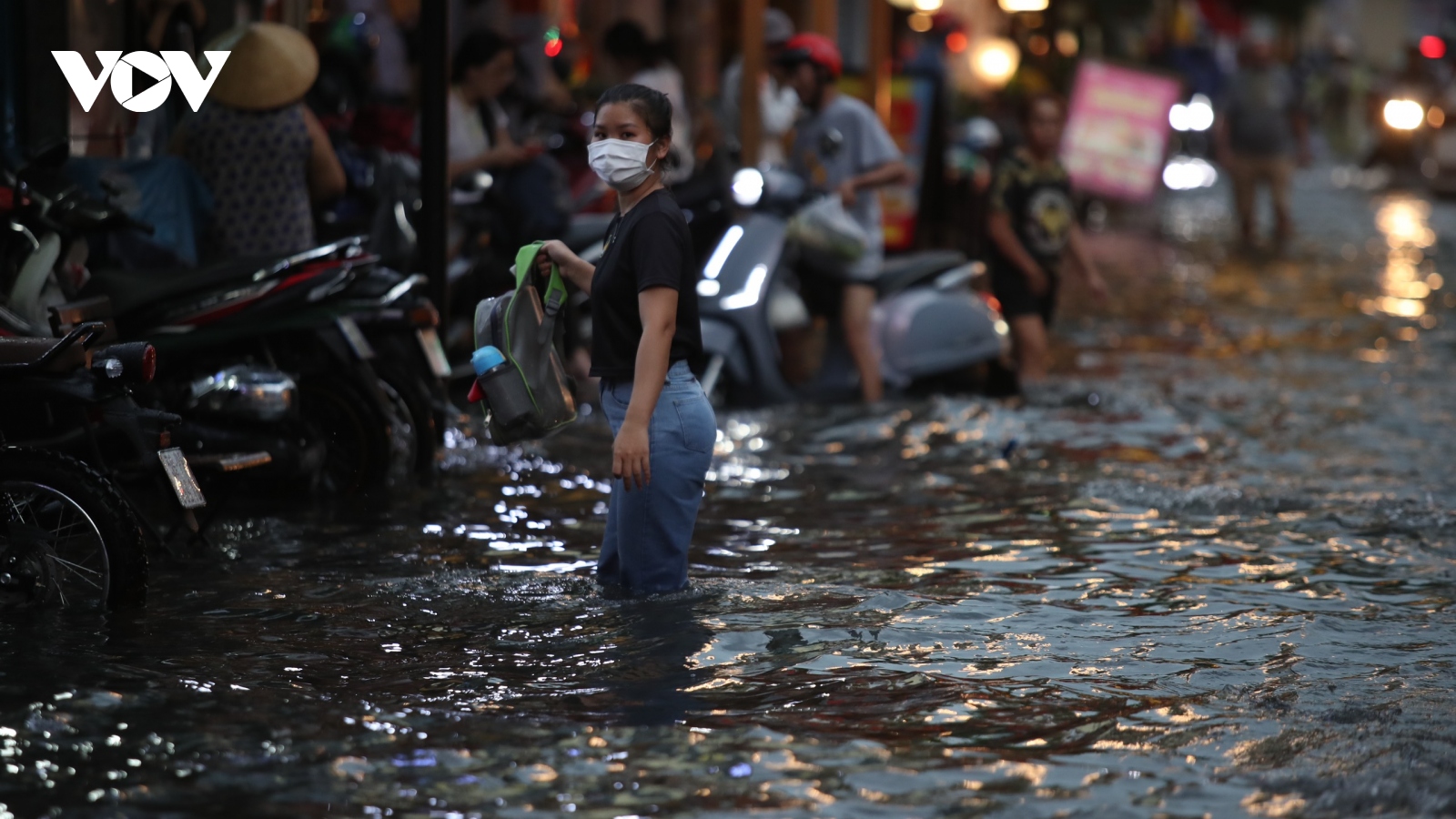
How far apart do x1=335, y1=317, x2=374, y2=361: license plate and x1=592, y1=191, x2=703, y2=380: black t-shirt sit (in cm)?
220

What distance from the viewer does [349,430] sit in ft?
27.0

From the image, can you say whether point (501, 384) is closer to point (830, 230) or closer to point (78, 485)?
point (78, 485)

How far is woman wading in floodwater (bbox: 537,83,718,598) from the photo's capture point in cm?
571

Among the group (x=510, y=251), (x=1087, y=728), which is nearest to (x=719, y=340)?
(x=510, y=251)

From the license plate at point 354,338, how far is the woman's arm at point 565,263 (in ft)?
6.86

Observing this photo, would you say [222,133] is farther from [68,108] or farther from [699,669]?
[699,669]

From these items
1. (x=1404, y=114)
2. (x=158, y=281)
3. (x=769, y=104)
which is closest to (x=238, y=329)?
(x=158, y=281)

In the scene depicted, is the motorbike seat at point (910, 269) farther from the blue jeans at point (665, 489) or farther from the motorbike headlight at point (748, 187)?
the blue jeans at point (665, 489)

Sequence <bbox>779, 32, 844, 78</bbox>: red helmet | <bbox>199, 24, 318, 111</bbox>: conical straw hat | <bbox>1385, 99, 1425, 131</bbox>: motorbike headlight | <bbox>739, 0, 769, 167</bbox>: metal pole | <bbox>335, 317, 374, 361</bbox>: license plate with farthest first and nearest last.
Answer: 1. <bbox>1385, 99, 1425, 131</bbox>: motorbike headlight
2. <bbox>739, 0, 769, 167</bbox>: metal pole
3. <bbox>779, 32, 844, 78</bbox>: red helmet
4. <bbox>199, 24, 318, 111</bbox>: conical straw hat
5. <bbox>335, 317, 374, 361</bbox>: license plate

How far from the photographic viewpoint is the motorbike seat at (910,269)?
→ 11766mm

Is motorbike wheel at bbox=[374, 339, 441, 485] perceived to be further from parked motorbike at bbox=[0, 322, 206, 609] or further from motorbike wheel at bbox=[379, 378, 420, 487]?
parked motorbike at bbox=[0, 322, 206, 609]

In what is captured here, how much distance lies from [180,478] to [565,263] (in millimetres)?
1415

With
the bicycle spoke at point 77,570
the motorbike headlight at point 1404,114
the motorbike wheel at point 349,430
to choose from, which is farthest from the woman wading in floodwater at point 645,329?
the motorbike headlight at point 1404,114

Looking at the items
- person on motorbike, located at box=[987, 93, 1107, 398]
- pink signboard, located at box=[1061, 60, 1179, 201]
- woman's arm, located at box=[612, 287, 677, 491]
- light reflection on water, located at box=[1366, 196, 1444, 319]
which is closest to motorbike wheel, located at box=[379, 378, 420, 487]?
woman's arm, located at box=[612, 287, 677, 491]
